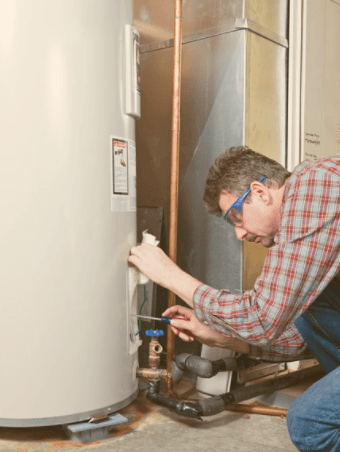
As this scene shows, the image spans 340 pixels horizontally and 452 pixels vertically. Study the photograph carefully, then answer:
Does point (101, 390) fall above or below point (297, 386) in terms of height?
above

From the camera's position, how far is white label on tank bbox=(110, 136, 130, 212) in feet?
5.88

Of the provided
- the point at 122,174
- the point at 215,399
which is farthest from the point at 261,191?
the point at 215,399

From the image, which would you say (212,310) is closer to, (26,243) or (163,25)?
(26,243)

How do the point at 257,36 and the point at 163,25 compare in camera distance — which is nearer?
the point at 257,36

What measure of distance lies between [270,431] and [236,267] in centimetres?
69

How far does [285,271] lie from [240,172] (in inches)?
15.6

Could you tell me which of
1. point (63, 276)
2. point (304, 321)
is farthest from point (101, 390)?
point (304, 321)

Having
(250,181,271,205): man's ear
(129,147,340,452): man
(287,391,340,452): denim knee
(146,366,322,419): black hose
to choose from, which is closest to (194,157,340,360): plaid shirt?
(129,147,340,452): man

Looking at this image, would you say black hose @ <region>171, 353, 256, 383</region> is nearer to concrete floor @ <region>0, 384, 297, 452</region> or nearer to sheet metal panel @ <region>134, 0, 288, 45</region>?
concrete floor @ <region>0, 384, 297, 452</region>

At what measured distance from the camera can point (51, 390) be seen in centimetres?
170

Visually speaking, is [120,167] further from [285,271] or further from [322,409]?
[322,409]

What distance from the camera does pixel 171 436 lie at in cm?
183

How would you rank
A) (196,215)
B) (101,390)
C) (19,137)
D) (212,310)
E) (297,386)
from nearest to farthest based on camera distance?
1. (212,310)
2. (19,137)
3. (101,390)
4. (297,386)
5. (196,215)

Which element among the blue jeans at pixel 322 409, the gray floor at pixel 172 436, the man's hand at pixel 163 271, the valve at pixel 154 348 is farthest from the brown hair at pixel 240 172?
the gray floor at pixel 172 436
